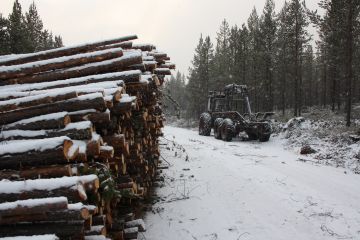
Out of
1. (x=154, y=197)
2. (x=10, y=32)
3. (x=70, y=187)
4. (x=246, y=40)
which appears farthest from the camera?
(x=246, y=40)

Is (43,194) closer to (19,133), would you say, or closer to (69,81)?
(19,133)

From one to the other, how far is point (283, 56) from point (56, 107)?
34.2 meters

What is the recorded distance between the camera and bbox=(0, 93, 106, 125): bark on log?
389 cm

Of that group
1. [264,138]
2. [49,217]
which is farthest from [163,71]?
[264,138]

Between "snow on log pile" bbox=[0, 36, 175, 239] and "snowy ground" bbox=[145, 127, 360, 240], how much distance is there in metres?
1.24

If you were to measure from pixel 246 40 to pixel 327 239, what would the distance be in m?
36.7

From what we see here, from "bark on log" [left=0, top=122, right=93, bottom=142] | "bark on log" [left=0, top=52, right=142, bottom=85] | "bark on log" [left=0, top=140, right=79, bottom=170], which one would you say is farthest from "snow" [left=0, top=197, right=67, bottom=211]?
"bark on log" [left=0, top=52, right=142, bottom=85]

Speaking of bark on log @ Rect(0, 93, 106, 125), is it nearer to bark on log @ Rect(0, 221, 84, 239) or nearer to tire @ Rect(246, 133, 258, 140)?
bark on log @ Rect(0, 221, 84, 239)

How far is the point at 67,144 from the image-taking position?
3.36m

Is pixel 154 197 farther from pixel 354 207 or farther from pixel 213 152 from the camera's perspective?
pixel 213 152

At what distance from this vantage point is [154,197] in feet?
25.0

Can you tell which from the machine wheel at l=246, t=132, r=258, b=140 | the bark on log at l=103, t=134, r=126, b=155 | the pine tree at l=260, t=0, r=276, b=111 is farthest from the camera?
the pine tree at l=260, t=0, r=276, b=111

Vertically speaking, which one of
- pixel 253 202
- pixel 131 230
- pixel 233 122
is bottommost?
pixel 253 202

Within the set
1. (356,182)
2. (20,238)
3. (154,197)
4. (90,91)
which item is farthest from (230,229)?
(356,182)
